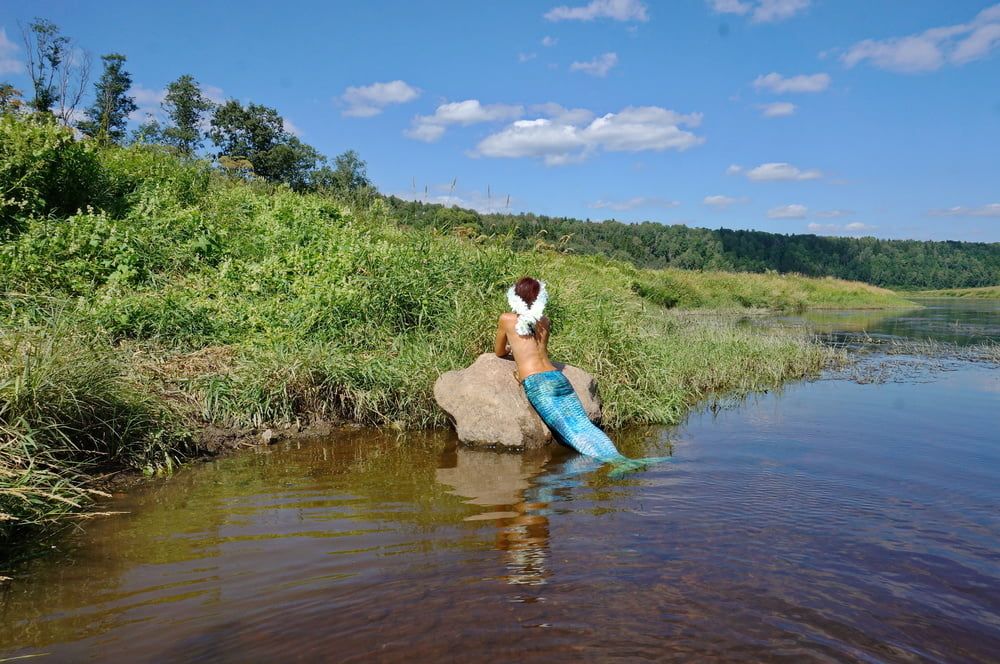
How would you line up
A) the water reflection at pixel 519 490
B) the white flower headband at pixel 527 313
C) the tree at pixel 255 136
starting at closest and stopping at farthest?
1. the water reflection at pixel 519 490
2. the white flower headband at pixel 527 313
3. the tree at pixel 255 136

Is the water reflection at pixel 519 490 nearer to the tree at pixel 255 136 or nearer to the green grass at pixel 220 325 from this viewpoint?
the green grass at pixel 220 325

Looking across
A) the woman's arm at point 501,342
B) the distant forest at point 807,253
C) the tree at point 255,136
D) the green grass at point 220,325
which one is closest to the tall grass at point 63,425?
the green grass at point 220,325

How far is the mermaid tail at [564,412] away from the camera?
6496 millimetres

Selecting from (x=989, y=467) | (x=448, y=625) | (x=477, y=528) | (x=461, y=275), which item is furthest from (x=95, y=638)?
(x=989, y=467)

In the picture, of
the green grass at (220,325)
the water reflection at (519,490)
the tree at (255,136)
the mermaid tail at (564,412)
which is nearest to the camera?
the water reflection at (519,490)

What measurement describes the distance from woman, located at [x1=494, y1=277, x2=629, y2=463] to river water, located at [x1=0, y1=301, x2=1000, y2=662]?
34 centimetres

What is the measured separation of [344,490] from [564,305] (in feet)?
15.1

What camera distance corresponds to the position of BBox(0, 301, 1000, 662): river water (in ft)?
10.1

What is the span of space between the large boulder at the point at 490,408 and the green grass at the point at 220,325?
57cm

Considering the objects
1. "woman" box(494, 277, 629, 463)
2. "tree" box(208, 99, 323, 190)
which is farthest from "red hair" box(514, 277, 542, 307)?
"tree" box(208, 99, 323, 190)

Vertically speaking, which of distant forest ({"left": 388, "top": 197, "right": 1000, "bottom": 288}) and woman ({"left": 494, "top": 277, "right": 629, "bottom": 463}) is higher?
distant forest ({"left": 388, "top": 197, "right": 1000, "bottom": 288})

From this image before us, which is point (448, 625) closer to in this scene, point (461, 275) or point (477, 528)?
point (477, 528)

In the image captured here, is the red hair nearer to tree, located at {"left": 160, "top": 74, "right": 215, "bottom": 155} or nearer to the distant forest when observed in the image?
tree, located at {"left": 160, "top": 74, "right": 215, "bottom": 155}

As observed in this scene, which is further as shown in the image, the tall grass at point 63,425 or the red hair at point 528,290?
the red hair at point 528,290
